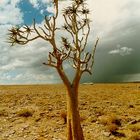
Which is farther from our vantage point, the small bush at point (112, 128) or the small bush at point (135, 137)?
the small bush at point (112, 128)

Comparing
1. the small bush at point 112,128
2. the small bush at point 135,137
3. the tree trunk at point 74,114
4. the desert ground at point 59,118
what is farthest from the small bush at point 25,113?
the tree trunk at point 74,114

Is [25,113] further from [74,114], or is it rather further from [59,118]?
[74,114]

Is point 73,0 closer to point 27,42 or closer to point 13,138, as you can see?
point 27,42

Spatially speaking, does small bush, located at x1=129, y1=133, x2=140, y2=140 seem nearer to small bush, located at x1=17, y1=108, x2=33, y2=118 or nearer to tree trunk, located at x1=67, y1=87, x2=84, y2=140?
tree trunk, located at x1=67, y1=87, x2=84, y2=140

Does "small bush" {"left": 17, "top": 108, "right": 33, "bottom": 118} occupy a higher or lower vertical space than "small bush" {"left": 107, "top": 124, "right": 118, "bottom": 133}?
higher

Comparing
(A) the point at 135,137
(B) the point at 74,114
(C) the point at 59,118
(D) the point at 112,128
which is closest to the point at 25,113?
(C) the point at 59,118

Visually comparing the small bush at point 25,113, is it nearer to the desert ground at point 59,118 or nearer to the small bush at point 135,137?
the desert ground at point 59,118

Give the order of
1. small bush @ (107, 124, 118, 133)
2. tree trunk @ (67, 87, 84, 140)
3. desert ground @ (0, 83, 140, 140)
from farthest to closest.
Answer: small bush @ (107, 124, 118, 133) < desert ground @ (0, 83, 140, 140) < tree trunk @ (67, 87, 84, 140)

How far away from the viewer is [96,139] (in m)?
22.8

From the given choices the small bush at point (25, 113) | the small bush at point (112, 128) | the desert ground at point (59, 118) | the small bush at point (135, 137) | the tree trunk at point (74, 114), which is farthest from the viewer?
the small bush at point (25, 113)

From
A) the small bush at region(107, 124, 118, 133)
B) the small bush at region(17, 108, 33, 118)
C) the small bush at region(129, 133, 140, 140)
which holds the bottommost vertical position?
the small bush at region(129, 133, 140, 140)

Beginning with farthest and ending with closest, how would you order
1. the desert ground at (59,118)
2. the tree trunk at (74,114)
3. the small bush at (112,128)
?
the small bush at (112,128) → the desert ground at (59,118) → the tree trunk at (74,114)

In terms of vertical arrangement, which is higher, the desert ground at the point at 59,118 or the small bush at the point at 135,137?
the desert ground at the point at 59,118

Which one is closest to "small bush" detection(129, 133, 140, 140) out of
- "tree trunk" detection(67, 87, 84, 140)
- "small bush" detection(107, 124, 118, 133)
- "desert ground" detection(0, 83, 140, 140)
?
"desert ground" detection(0, 83, 140, 140)
